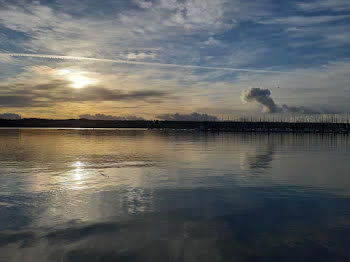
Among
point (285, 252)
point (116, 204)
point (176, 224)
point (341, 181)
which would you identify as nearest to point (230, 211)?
point (176, 224)

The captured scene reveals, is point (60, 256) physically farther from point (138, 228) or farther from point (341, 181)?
point (341, 181)

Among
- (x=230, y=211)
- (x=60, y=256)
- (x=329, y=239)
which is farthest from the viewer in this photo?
(x=230, y=211)

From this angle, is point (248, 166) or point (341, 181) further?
point (248, 166)

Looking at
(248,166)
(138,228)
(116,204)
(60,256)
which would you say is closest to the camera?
(60,256)

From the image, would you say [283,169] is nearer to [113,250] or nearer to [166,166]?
[166,166]

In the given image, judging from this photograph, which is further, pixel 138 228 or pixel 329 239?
pixel 138 228

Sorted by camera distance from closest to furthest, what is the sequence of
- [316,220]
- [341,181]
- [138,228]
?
[138,228] < [316,220] < [341,181]

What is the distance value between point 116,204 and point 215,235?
5.58 m

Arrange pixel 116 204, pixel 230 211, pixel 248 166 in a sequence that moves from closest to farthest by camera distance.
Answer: pixel 230 211
pixel 116 204
pixel 248 166

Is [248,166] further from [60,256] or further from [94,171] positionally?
[60,256]

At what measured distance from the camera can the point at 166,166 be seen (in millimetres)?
26641

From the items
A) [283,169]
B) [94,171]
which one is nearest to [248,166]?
[283,169]

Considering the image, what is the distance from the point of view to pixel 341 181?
66.9 ft

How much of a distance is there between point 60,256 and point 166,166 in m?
18.1
